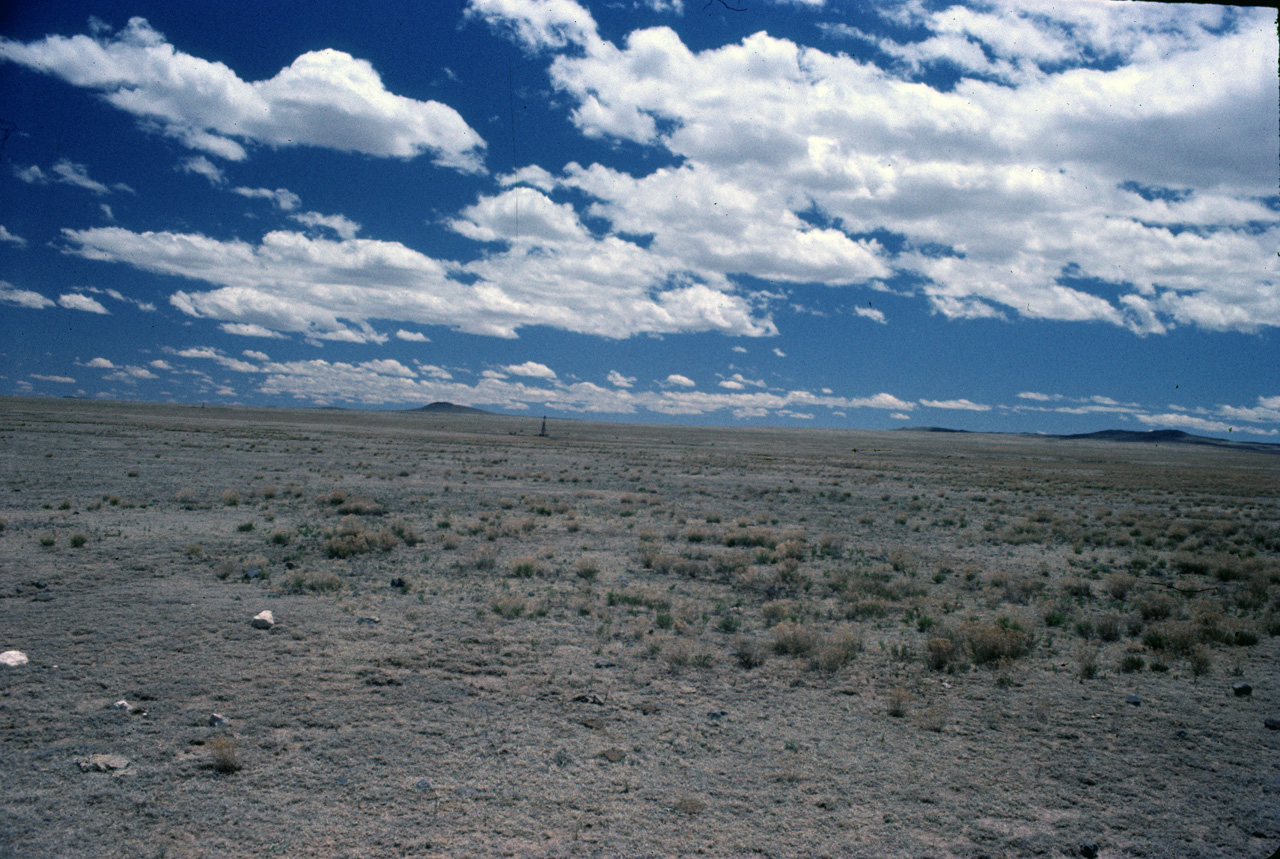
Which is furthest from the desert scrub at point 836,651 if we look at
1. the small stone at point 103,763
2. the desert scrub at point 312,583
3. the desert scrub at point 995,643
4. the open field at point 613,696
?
the desert scrub at point 312,583

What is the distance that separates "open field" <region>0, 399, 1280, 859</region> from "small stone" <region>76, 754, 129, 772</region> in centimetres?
2

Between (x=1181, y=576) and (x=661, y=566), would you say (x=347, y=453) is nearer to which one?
(x=661, y=566)

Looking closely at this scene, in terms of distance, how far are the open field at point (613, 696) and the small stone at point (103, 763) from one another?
0.02m

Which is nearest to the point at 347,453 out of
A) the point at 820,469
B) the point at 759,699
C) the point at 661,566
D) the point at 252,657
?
the point at 820,469

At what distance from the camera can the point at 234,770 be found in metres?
5.90

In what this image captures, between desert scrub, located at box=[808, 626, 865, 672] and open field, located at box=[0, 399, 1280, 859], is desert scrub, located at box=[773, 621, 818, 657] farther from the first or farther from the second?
desert scrub, located at box=[808, 626, 865, 672]

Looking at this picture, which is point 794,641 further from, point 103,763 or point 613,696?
point 103,763

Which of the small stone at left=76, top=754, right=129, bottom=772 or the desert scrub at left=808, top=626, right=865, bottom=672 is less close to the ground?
the desert scrub at left=808, top=626, right=865, bottom=672

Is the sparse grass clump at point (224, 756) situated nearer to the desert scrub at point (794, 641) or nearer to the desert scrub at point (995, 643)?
the desert scrub at point (794, 641)

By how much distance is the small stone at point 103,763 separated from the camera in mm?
5785

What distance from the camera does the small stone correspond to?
5785 mm

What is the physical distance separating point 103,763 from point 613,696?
4849 mm

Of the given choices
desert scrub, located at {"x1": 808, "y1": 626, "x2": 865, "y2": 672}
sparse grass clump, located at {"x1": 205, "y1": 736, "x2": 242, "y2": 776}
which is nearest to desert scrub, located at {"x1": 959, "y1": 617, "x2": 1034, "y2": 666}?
desert scrub, located at {"x1": 808, "y1": 626, "x2": 865, "y2": 672}

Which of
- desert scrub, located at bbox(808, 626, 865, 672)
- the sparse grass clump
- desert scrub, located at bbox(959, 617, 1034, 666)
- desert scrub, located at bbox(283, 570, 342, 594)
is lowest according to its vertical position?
desert scrub, located at bbox(283, 570, 342, 594)
